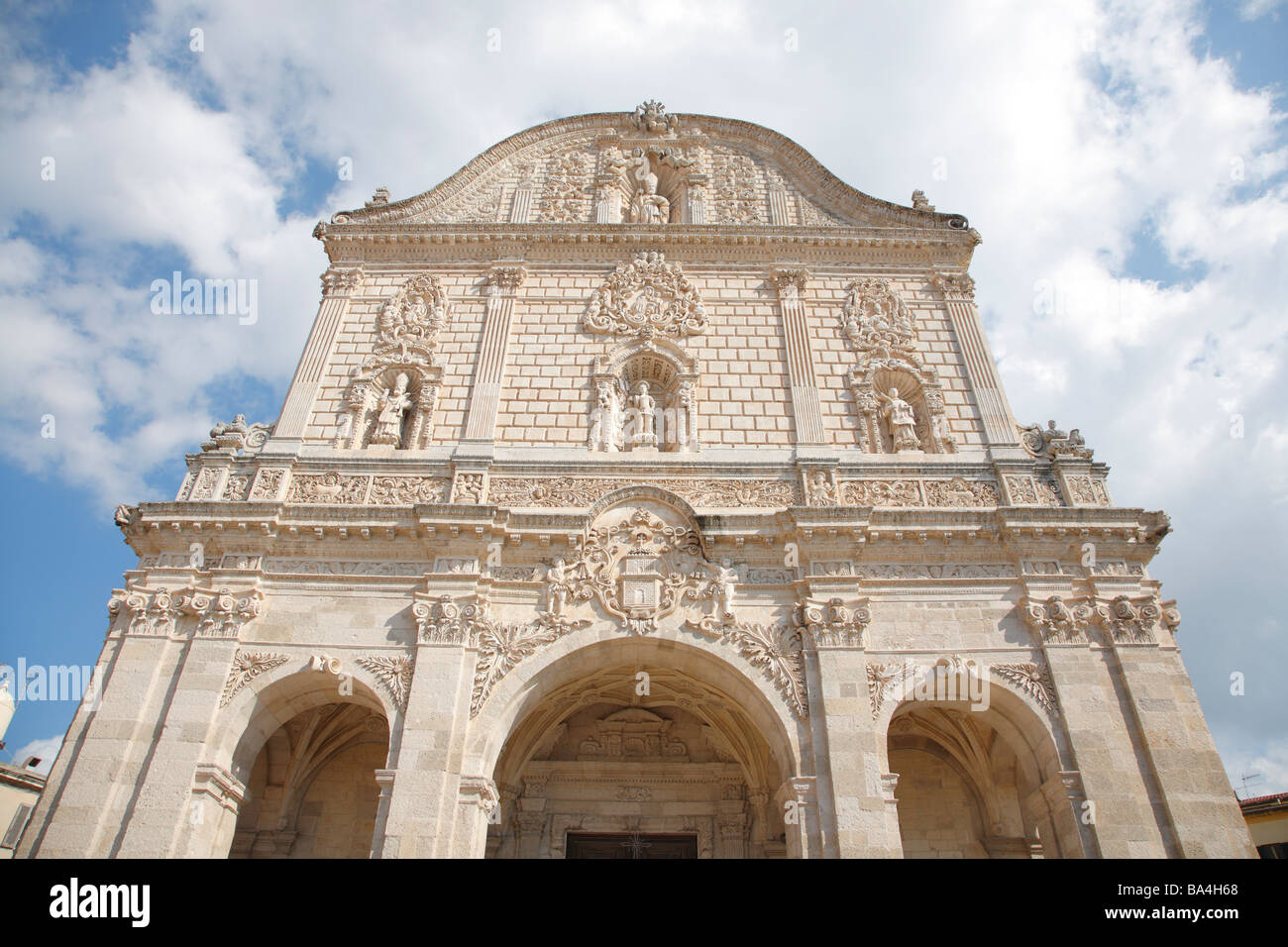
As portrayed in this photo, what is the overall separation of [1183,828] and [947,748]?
3.69 metres

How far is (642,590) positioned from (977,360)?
7.73 metres

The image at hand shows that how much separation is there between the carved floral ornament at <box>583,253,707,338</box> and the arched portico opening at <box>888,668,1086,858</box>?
306 inches

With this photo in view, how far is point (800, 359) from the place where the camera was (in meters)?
14.7

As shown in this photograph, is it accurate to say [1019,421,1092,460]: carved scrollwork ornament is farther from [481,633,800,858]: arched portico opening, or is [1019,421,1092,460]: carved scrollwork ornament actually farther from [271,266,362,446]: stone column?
[271,266,362,446]: stone column

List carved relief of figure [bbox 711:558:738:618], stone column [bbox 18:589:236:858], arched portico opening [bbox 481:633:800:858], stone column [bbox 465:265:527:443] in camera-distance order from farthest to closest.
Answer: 1. stone column [bbox 465:265:527:443]
2. arched portico opening [bbox 481:633:800:858]
3. carved relief of figure [bbox 711:558:738:618]
4. stone column [bbox 18:589:236:858]

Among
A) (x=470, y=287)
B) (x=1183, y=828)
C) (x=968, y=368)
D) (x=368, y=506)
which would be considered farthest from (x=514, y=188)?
(x=1183, y=828)

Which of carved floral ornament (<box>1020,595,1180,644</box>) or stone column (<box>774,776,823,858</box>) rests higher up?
carved floral ornament (<box>1020,595,1180,644</box>)

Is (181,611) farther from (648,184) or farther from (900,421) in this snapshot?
(648,184)

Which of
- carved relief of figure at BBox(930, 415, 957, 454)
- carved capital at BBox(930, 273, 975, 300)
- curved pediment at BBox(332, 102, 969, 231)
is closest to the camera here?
carved relief of figure at BBox(930, 415, 957, 454)

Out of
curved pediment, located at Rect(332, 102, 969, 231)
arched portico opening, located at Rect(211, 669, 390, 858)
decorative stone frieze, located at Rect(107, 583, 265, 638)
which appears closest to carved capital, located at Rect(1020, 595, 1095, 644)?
curved pediment, located at Rect(332, 102, 969, 231)

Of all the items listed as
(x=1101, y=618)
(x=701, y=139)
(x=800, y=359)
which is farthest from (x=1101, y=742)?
(x=701, y=139)

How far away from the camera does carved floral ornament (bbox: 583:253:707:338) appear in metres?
15.2

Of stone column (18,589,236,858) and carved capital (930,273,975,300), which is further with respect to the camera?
carved capital (930,273,975,300)
